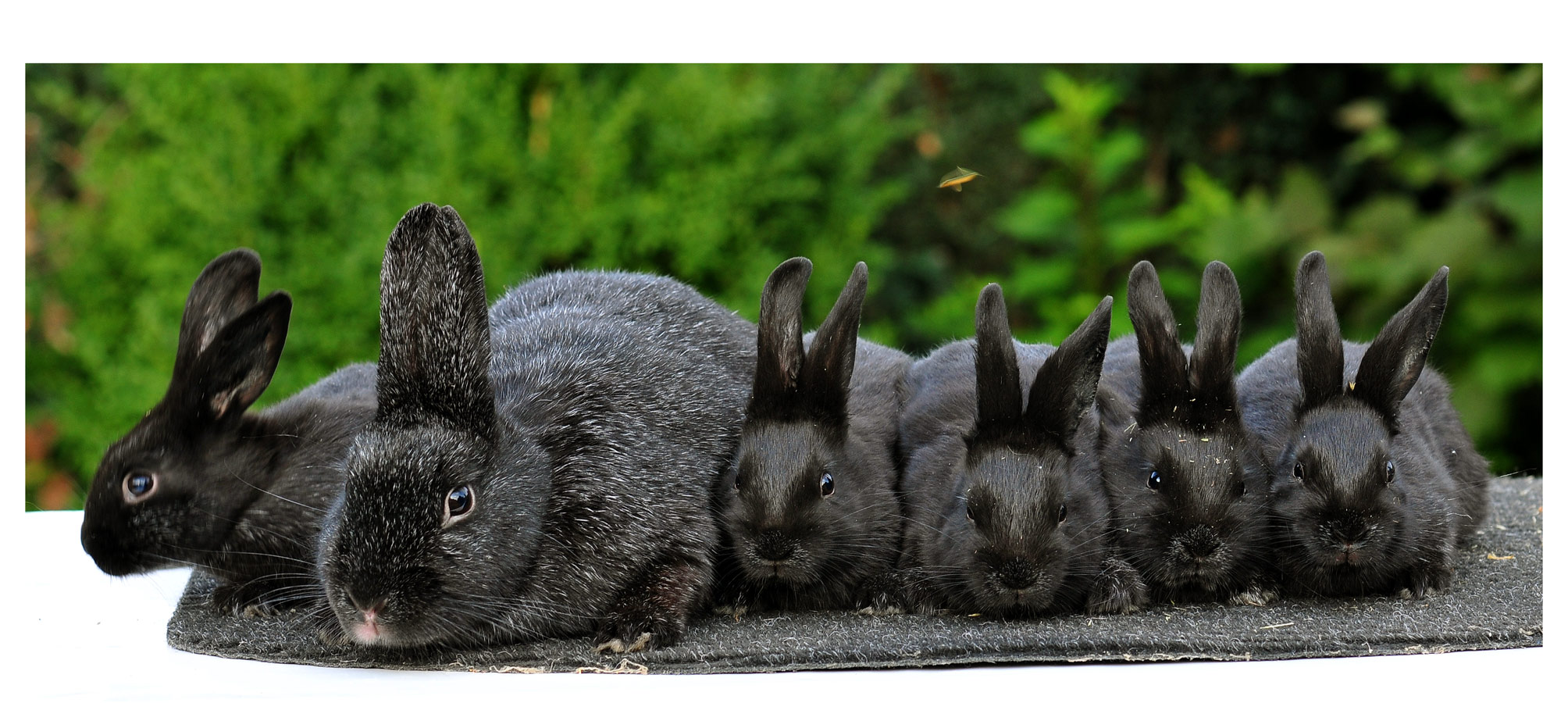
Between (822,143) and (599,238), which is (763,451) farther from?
(822,143)

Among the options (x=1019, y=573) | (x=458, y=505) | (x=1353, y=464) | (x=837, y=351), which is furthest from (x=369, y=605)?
(x=1353, y=464)

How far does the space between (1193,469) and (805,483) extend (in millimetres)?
925

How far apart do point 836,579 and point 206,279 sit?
1.72 meters

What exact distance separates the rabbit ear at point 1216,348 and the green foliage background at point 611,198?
2.63 m

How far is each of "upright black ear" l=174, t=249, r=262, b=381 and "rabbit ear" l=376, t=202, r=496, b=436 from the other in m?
0.69

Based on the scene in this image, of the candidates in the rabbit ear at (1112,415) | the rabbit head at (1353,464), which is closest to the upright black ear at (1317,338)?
the rabbit head at (1353,464)

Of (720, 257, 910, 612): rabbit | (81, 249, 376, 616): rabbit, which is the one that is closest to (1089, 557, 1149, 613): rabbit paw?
(720, 257, 910, 612): rabbit

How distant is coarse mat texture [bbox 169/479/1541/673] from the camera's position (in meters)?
2.85

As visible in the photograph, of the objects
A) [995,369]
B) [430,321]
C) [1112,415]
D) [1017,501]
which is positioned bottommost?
[1017,501]

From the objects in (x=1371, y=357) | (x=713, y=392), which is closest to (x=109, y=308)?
(x=713, y=392)

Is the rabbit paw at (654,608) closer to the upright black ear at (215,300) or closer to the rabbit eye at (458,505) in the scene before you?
the rabbit eye at (458,505)

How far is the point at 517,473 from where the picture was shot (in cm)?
286

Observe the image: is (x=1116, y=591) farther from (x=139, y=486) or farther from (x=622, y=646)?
(x=139, y=486)

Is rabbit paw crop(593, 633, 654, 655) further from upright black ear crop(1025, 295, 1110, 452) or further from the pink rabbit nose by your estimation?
upright black ear crop(1025, 295, 1110, 452)
